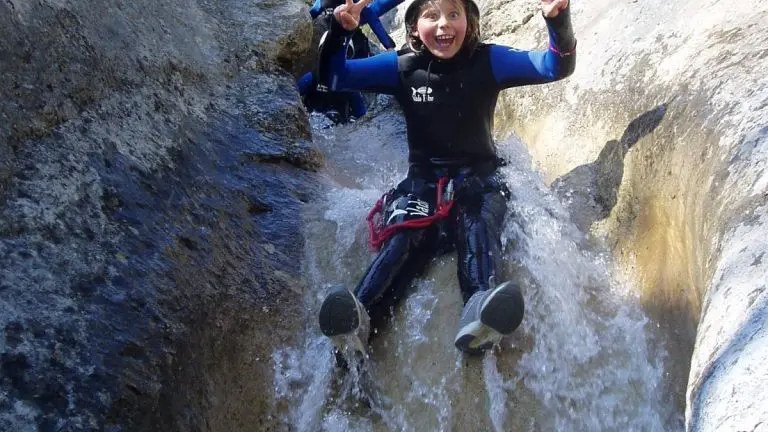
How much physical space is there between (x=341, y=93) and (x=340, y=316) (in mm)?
4748

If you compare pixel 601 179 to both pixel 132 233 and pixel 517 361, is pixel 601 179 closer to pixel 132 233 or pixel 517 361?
pixel 517 361

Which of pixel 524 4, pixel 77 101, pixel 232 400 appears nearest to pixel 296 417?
pixel 232 400

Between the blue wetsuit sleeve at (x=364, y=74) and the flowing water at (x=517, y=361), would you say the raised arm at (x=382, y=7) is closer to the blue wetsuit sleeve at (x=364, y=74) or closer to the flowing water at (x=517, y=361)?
the blue wetsuit sleeve at (x=364, y=74)

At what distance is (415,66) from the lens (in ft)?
11.7

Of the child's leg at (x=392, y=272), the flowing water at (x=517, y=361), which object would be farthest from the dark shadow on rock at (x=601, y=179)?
the child's leg at (x=392, y=272)

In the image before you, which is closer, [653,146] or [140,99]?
[653,146]

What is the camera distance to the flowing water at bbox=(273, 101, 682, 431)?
2832 mm

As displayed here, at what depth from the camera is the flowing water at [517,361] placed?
2.83 m

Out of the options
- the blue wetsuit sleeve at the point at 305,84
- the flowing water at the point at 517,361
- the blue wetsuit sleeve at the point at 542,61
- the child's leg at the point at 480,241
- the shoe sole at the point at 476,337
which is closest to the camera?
the shoe sole at the point at 476,337

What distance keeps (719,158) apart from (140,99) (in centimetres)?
281

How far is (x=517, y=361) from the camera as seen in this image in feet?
9.77

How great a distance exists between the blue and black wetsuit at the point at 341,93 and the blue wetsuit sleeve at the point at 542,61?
3.50 m

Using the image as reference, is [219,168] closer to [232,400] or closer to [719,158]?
[232,400]

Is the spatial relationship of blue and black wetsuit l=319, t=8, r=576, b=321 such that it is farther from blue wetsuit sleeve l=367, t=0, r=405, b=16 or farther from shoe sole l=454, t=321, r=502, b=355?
blue wetsuit sleeve l=367, t=0, r=405, b=16
